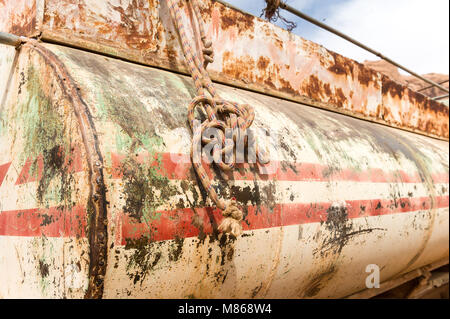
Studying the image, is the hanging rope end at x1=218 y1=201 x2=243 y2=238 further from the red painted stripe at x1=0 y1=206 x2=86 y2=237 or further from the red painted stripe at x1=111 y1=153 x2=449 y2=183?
the red painted stripe at x1=0 y1=206 x2=86 y2=237

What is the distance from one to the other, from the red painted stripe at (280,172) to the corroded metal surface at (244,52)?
0.53 meters

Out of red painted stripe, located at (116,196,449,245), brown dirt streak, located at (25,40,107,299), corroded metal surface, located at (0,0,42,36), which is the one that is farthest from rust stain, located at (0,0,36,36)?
red painted stripe, located at (116,196,449,245)

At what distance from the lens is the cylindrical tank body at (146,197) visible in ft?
3.10

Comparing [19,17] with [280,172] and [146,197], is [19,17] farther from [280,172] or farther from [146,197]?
[280,172]

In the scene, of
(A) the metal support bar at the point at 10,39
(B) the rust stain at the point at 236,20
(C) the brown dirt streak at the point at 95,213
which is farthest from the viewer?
(B) the rust stain at the point at 236,20

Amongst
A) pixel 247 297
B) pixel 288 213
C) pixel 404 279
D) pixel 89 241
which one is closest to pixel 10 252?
pixel 89 241

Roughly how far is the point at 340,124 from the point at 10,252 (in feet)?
4.93

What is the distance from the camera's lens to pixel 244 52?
74.4 inches

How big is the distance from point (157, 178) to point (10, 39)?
61 cm

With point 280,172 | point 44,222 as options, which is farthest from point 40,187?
point 280,172

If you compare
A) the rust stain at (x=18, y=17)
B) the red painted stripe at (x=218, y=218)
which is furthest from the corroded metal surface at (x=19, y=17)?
the red painted stripe at (x=218, y=218)

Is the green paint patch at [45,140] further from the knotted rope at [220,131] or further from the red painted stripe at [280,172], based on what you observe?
the knotted rope at [220,131]

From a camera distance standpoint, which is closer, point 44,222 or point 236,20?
point 44,222

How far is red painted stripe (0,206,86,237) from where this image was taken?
3.06 ft
